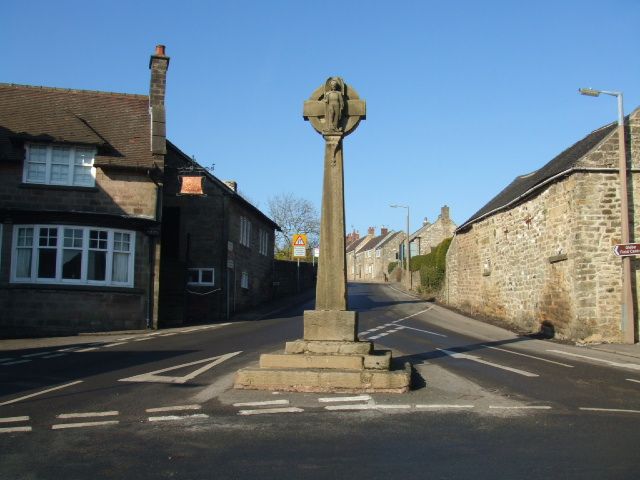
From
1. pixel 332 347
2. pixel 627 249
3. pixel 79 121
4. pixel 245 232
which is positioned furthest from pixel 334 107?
pixel 245 232

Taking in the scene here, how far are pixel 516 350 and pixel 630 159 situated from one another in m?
8.04

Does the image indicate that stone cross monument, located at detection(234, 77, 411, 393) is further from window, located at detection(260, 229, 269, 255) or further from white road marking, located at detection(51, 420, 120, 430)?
window, located at detection(260, 229, 269, 255)

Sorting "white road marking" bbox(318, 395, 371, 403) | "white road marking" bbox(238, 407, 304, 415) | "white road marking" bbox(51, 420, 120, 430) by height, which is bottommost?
"white road marking" bbox(51, 420, 120, 430)

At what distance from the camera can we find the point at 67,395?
8.18 m

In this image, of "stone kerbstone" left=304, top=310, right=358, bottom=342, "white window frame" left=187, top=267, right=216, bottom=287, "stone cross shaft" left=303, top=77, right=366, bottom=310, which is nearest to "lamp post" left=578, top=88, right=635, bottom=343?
"stone cross shaft" left=303, top=77, right=366, bottom=310

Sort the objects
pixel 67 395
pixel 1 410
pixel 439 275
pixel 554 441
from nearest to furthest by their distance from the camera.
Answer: pixel 554 441 → pixel 1 410 → pixel 67 395 → pixel 439 275

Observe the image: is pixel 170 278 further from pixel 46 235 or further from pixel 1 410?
pixel 1 410

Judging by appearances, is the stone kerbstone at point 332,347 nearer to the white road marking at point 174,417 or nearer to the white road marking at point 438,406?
the white road marking at point 438,406

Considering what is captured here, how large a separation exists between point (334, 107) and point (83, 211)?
559 inches

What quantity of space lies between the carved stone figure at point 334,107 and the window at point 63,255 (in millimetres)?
13676

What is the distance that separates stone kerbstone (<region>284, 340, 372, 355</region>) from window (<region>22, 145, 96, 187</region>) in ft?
49.1

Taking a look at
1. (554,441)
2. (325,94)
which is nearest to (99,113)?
(325,94)

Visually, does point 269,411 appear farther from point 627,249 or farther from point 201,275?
point 201,275

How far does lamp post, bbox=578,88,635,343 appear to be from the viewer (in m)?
16.8
